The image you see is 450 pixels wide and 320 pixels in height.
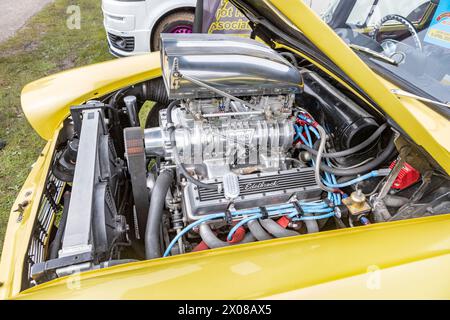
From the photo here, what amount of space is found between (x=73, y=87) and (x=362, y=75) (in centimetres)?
174

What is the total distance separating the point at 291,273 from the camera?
3.38 feet

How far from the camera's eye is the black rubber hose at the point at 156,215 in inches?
56.4

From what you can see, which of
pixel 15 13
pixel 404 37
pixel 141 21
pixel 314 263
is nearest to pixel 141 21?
pixel 141 21

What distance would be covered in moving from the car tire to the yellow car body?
3.53m

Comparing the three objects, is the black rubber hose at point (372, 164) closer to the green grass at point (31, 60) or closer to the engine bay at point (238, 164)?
the engine bay at point (238, 164)

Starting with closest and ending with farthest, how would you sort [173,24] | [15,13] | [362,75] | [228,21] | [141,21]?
[362,75], [228,21], [141,21], [173,24], [15,13]

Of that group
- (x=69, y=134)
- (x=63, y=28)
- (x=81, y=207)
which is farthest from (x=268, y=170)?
(x=63, y=28)

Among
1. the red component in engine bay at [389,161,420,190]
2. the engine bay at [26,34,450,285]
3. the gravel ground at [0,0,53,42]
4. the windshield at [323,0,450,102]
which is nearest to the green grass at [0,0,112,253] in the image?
the gravel ground at [0,0,53,42]

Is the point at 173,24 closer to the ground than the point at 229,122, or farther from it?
farther from it

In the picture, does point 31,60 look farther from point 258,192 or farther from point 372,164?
point 372,164

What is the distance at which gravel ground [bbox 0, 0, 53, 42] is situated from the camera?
637cm

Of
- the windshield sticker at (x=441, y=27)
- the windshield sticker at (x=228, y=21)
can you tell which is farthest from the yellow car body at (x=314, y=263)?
the windshield sticker at (x=228, y=21)

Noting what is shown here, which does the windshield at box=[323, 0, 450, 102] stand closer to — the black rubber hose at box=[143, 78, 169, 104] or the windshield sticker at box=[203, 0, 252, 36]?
the black rubber hose at box=[143, 78, 169, 104]

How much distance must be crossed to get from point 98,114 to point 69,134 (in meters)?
0.35
